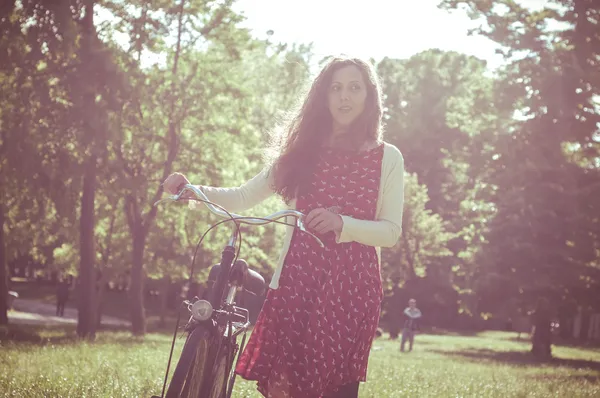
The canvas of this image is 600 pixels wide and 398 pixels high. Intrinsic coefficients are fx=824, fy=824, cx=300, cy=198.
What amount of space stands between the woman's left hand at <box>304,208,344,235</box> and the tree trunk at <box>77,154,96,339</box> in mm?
14363

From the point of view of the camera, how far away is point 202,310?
143 inches

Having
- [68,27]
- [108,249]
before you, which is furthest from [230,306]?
[108,249]

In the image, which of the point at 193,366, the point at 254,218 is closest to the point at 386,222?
the point at 254,218

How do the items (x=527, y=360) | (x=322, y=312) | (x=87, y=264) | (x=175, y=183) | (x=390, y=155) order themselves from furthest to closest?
(x=527, y=360)
(x=87, y=264)
(x=390, y=155)
(x=175, y=183)
(x=322, y=312)

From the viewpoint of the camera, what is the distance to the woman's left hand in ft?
12.0

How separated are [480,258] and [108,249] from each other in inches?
532

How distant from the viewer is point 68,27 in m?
14.7

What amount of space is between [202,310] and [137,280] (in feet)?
74.8

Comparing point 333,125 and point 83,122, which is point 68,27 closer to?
point 83,122

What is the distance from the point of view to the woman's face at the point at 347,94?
4325 mm

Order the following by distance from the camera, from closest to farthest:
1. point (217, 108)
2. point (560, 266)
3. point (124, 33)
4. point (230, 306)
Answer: point (230, 306) → point (124, 33) → point (217, 108) → point (560, 266)

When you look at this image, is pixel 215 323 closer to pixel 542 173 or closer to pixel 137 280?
pixel 137 280

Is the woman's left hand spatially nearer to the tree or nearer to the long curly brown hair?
the long curly brown hair

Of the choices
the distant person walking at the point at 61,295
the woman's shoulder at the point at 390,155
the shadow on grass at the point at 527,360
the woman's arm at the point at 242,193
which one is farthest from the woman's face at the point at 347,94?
the distant person walking at the point at 61,295
